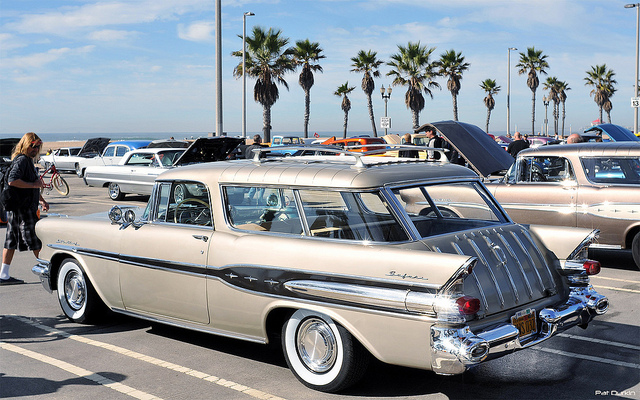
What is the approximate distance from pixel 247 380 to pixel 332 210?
1383 millimetres

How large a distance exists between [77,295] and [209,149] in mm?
7943

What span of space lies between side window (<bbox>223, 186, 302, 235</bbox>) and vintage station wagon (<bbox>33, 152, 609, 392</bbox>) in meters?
0.01

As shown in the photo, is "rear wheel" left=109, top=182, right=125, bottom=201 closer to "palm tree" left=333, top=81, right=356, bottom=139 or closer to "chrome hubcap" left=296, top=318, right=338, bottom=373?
"chrome hubcap" left=296, top=318, right=338, bottom=373

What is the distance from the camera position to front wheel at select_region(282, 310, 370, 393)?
440 centimetres

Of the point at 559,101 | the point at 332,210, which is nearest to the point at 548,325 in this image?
the point at 332,210

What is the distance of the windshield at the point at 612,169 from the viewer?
29.0ft

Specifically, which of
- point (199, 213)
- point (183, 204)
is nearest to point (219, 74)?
point (183, 204)

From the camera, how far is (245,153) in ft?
55.1

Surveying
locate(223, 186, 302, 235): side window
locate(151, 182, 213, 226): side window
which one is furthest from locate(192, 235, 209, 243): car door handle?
locate(223, 186, 302, 235): side window

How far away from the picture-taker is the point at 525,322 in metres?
4.45

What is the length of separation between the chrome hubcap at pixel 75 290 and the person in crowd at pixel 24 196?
1.80 metres

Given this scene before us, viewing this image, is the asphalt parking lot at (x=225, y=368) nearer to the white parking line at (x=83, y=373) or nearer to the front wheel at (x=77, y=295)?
the white parking line at (x=83, y=373)

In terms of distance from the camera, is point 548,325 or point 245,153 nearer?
point 548,325

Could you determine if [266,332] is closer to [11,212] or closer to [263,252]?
[263,252]
